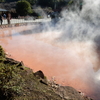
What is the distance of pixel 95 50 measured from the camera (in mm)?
7195

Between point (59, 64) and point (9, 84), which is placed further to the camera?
point (59, 64)

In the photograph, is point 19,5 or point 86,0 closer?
point 86,0

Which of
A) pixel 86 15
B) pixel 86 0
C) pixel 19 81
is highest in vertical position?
pixel 86 0

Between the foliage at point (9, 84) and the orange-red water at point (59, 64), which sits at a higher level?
the foliage at point (9, 84)

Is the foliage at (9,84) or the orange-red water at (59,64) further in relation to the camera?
the orange-red water at (59,64)

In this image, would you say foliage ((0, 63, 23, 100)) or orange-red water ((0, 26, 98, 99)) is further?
orange-red water ((0, 26, 98, 99))

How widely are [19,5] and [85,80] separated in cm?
2526

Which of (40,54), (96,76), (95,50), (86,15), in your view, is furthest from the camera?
(86,15)

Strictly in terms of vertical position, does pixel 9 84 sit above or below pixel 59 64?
above

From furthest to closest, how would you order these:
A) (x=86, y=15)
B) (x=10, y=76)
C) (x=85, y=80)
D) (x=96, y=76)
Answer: (x=86, y=15) < (x=96, y=76) < (x=85, y=80) < (x=10, y=76)

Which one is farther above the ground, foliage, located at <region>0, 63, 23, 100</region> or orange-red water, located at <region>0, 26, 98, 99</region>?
foliage, located at <region>0, 63, 23, 100</region>

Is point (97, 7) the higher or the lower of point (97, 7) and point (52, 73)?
the higher

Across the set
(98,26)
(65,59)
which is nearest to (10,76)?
(65,59)

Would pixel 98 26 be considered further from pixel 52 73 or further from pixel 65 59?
pixel 52 73
